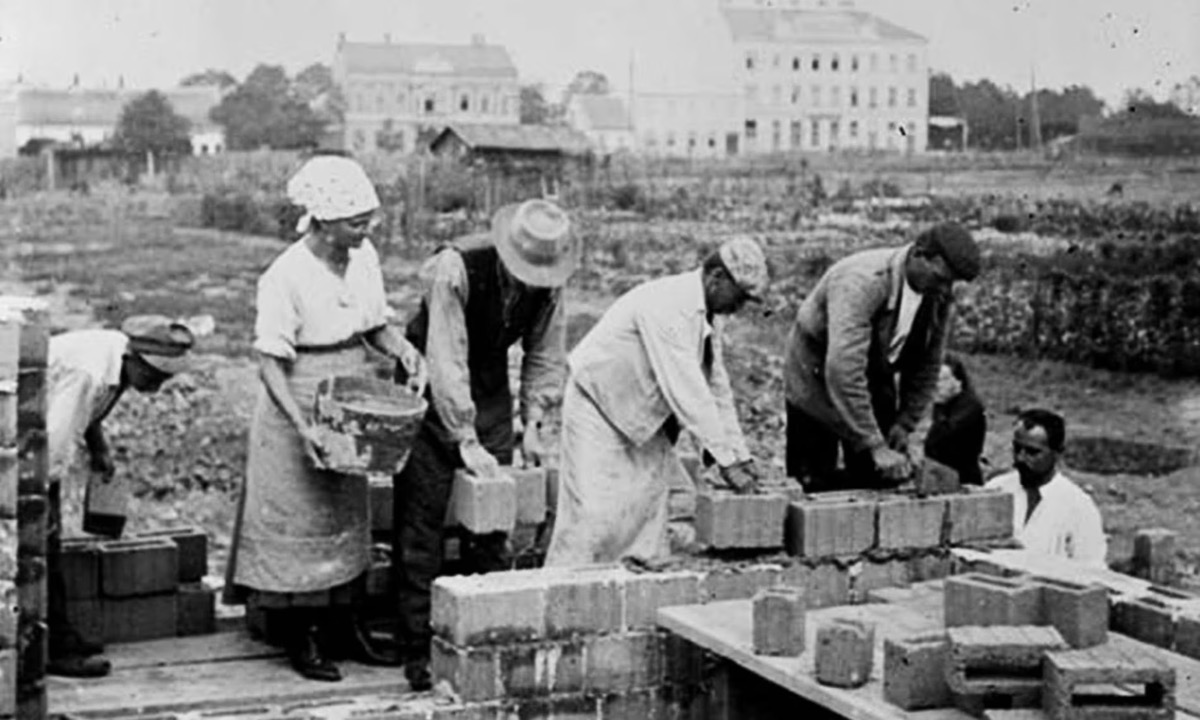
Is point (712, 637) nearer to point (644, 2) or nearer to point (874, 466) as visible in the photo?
point (874, 466)

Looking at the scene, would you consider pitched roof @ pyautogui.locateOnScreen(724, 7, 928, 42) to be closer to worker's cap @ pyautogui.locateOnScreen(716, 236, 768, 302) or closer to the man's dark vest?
the man's dark vest

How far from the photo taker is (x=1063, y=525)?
7.70 meters

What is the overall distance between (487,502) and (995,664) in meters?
2.49

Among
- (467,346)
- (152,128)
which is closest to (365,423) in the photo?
(467,346)

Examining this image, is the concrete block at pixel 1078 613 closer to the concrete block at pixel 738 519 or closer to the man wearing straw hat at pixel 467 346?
the concrete block at pixel 738 519

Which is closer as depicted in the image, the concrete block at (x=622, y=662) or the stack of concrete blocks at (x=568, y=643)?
the stack of concrete blocks at (x=568, y=643)

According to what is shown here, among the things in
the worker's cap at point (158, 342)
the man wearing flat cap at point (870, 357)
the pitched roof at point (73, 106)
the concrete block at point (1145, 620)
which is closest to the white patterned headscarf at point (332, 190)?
the worker's cap at point (158, 342)

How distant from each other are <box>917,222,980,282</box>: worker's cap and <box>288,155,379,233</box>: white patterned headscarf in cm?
205

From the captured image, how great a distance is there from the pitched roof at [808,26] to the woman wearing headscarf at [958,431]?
58.6ft

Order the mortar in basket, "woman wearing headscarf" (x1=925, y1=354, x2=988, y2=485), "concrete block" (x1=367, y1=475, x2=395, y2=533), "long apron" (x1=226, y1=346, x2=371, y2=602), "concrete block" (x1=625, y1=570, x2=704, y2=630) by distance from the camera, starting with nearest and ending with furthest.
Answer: "concrete block" (x1=625, y1=570, x2=704, y2=630) → the mortar in basket → "long apron" (x1=226, y1=346, x2=371, y2=602) → "concrete block" (x1=367, y1=475, x2=395, y2=533) → "woman wearing headscarf" (x1=925, y1=354, x2=988, y2=485)

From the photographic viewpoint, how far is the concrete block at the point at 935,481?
7.32 meters

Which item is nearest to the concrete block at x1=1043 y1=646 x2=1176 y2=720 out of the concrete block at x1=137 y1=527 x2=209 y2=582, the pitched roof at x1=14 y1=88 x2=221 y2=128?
the concrete block at x1=137 y1=527 x2=209 y2=582

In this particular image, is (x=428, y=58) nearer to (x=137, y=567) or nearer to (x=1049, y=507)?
(x=137, y=567)

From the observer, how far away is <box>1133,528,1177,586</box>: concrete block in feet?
25.9
